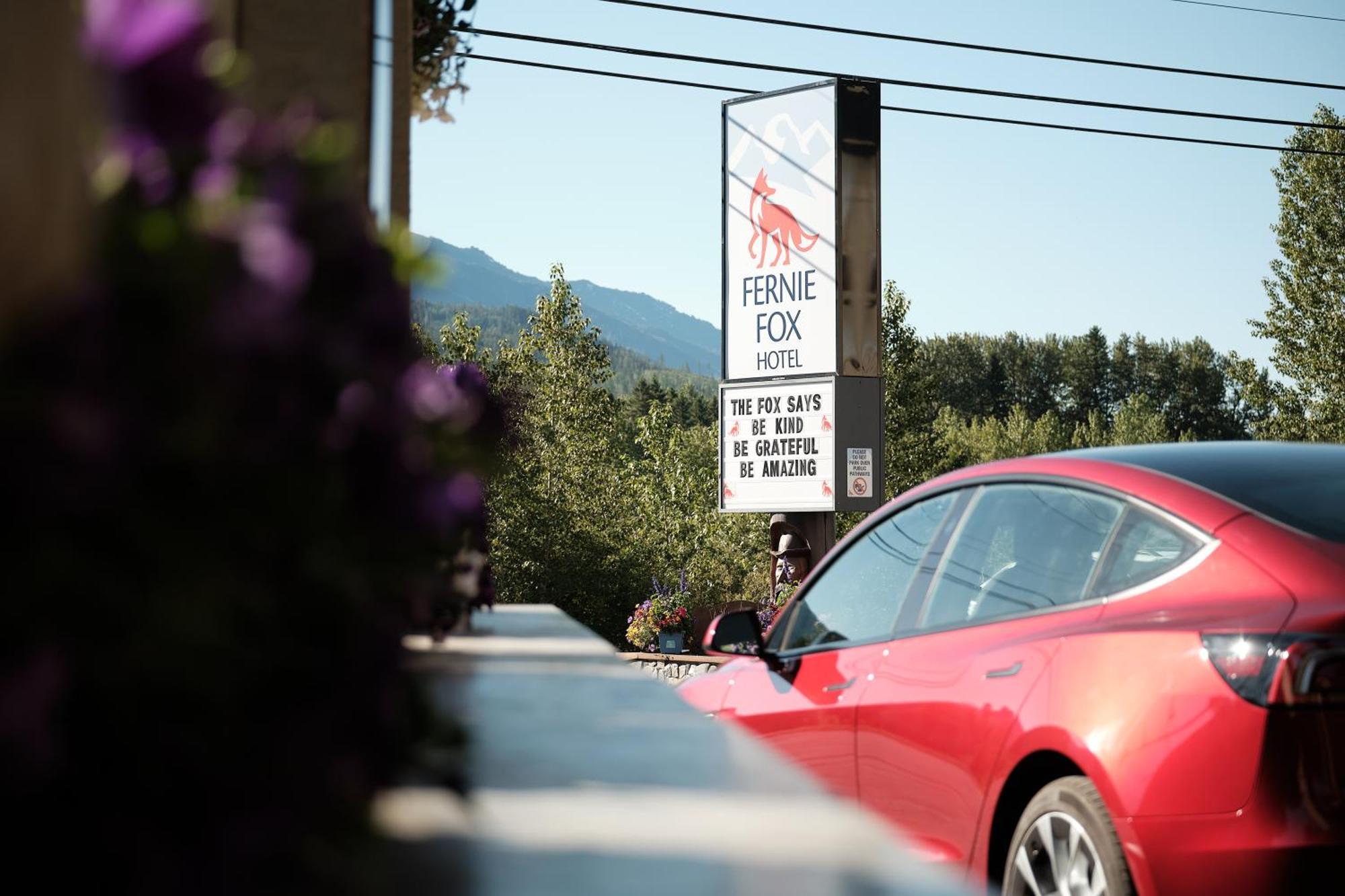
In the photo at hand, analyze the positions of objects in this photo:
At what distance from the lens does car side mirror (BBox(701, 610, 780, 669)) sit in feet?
17.5

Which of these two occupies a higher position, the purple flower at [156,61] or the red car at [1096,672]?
the purple flower at [156,61]

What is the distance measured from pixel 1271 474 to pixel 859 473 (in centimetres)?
1197

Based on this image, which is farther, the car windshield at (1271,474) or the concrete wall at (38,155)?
the car windshield at (1271,474)

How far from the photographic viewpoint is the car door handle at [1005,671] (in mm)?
4125

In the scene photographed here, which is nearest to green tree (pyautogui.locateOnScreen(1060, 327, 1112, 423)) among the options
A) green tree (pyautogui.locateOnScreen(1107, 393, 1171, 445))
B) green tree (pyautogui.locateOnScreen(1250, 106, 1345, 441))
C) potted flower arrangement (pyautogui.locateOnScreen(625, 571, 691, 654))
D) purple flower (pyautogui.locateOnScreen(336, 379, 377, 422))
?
green tree (pyautogui.locateOnScreen(1107, 393, 1171, 445))

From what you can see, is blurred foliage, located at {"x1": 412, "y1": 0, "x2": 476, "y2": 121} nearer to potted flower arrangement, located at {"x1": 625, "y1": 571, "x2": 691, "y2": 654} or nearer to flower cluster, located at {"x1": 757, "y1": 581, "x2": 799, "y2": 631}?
flower cluster, located at {"x1": 757, "y1": 581, "x2": 799, "y2": 631}

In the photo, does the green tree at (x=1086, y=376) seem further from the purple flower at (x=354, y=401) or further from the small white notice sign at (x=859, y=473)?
the purple flower at (x=354, y=401)

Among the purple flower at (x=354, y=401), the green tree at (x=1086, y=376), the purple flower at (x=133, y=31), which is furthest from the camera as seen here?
the green tree at (x=1086, y=376)

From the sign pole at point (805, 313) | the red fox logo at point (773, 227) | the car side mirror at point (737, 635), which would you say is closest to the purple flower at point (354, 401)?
the car side mirror at point (737, 635)

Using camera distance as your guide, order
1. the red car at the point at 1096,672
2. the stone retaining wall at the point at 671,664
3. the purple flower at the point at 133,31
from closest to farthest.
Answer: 1. the purple flower at the point at 133,31
2. the red car at the point at 1096,672
3. the stone retaining wall at the point at 671,664

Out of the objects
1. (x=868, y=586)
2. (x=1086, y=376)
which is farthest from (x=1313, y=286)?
(x=1086, y=376)

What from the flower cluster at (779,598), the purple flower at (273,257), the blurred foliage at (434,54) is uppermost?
the blurred foliage at (434,54)

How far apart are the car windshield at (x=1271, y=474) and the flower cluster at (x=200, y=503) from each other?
127 inches

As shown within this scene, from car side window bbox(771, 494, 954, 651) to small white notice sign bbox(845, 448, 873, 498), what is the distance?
10.5 metres
